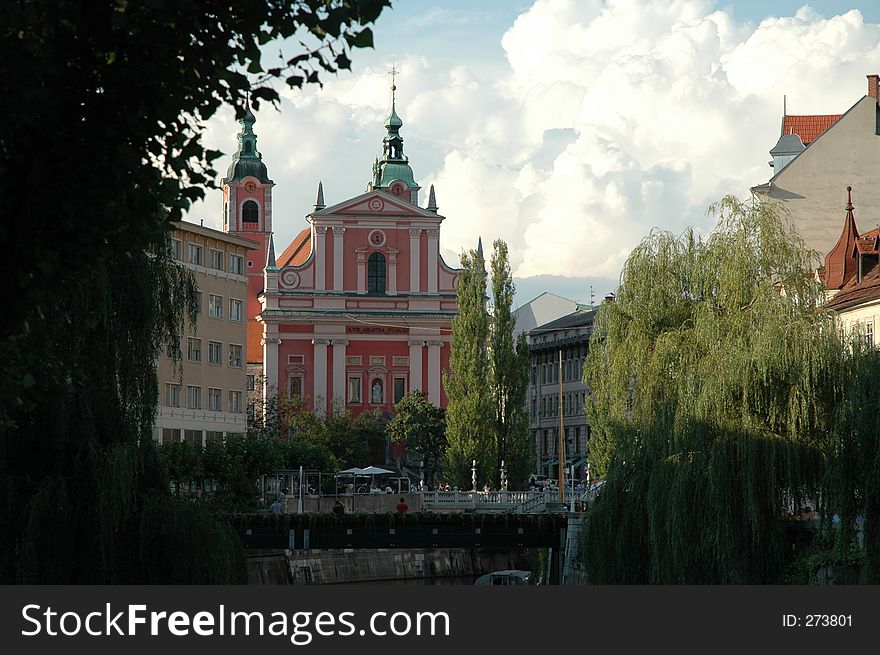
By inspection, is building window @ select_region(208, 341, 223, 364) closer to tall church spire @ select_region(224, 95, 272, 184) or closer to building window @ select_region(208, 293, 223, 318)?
building window @ select_region(208, 293, 223, 318)

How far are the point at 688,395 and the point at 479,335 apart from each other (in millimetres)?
44861

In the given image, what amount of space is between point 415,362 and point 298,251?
18.3 meters

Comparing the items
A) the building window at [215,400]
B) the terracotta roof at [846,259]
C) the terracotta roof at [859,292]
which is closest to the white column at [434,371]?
the building window at [215,400]

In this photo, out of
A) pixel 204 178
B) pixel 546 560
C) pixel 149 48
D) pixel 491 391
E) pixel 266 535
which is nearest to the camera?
pixel 149 48

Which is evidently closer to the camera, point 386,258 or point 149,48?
point 149,48

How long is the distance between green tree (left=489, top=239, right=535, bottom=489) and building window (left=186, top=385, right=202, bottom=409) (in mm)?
14019

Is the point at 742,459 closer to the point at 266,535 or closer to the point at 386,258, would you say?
the point at 266,535

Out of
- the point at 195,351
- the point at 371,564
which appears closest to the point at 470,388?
the point at 195,351

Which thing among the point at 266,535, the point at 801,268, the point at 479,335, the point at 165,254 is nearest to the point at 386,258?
the point at 479,335

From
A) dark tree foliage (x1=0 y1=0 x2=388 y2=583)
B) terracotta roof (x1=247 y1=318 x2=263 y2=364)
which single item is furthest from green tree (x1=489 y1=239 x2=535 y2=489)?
dark tree foliage (x1=0 y1=0 x2=388 y2=583)

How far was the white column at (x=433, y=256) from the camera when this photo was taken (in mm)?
99500

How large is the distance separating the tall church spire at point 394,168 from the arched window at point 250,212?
30.5 ft

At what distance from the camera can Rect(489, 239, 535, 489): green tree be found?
2965 inches

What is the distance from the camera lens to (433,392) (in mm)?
99062
